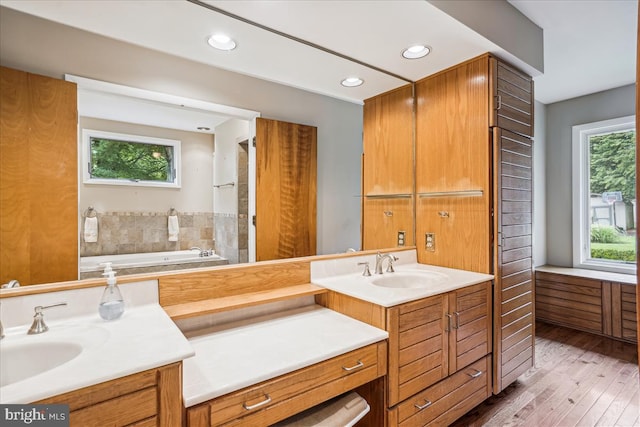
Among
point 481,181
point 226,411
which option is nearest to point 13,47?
point 226,411

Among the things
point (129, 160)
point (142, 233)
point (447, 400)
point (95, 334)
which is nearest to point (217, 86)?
point (129, 160)

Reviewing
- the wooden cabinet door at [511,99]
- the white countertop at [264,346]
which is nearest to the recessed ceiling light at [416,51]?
the wooden cabinet door at [511,99]

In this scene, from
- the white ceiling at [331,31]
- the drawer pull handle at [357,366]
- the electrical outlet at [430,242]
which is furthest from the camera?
the electrical outlet at [430,242]

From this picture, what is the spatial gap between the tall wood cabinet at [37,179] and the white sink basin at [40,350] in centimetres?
26

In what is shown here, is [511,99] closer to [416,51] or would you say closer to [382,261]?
[416,51]

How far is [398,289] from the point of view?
5.44ft

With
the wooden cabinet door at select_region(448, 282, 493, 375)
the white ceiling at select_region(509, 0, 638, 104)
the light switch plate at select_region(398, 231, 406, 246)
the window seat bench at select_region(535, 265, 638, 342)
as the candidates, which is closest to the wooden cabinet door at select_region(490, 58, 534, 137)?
the white ceiling at select_region(509, 0, 638, 104)

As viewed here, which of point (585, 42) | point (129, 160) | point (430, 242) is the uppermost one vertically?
point (585, 42)

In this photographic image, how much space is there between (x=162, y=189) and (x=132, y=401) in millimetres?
822

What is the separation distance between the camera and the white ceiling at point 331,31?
4.60 feet

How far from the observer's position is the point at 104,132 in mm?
1282

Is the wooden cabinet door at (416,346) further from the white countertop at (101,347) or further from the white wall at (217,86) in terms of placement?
the white countertop at (101,347)

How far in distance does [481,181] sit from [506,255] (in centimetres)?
53

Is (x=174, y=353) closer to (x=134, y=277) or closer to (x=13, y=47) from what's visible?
(x=134, y=277)
